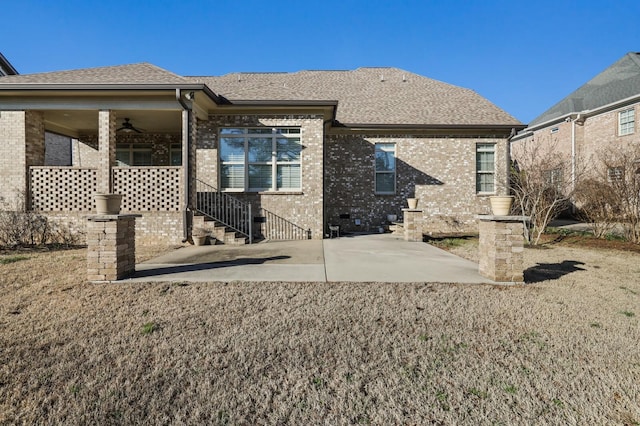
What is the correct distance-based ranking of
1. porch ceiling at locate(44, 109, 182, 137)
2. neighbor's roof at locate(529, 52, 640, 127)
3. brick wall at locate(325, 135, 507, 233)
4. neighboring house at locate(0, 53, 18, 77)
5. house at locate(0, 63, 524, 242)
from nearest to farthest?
house at locate(0, 63, 524, 242) < porch ceiling at locate(44, 109, 182, 137) < brick wall at locate(325, 135, 507, 233) < neighboring house at locate(0, 53, 18, 77) < neighbor's roof at locate(529, 52, 640, 127)

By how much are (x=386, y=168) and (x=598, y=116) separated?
14727 mm

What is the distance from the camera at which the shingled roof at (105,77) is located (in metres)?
8.78

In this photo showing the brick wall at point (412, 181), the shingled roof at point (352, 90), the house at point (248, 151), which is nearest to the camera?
the house at point (248, 151)

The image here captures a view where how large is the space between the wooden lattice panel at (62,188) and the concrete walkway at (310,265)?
3.74 m

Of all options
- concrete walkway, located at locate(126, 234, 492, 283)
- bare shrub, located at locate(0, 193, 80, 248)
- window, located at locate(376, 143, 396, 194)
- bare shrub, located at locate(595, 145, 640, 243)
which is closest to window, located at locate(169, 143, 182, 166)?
bare shrub, located at locate(0, 193, 80, 248)

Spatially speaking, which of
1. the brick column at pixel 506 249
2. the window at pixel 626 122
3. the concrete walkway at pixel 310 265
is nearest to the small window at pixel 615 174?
the concrete walkway at pixel 310 265

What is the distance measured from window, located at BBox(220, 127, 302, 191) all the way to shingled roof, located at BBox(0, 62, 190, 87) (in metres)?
2.30

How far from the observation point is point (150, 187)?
9125 mm

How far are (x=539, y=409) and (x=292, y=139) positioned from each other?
951 centimetres

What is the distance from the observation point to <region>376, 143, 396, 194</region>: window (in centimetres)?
1295

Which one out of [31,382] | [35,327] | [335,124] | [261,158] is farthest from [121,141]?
[31,382]

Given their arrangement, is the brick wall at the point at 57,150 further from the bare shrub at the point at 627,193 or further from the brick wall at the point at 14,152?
the bare shrub at the point at 627,193

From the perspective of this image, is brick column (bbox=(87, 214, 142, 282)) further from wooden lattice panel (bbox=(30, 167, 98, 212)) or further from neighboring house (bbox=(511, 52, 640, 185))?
neighboring house (bbox=(511, 52, 640, 185))

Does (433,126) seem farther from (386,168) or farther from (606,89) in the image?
(606,89)
